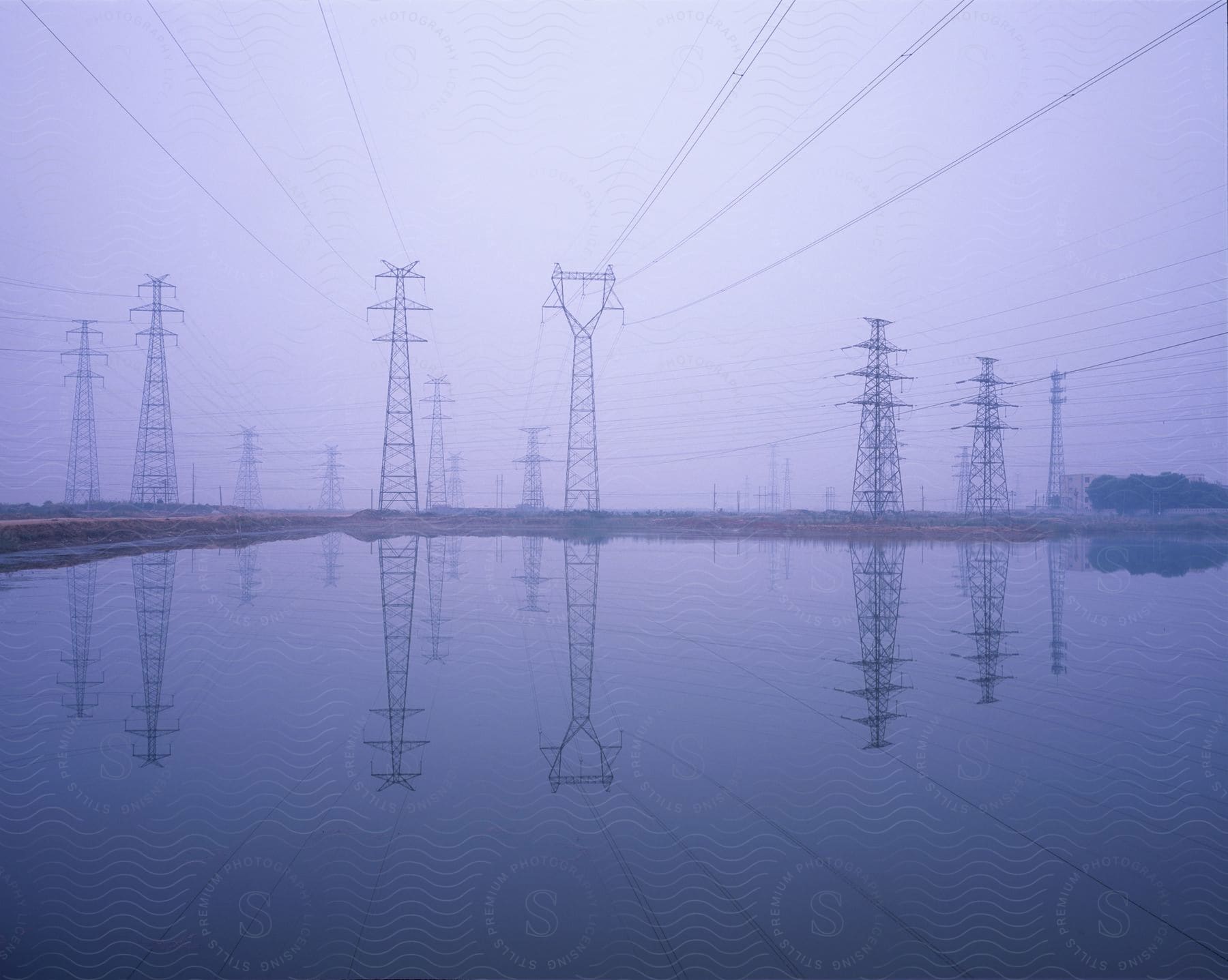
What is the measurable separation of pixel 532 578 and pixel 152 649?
8603 millimetres

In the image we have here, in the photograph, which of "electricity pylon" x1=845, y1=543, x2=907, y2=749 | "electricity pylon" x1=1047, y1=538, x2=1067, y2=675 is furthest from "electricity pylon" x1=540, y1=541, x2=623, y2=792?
"electricity pylon" x1=1047, y1=538, x2=1067, y2=675

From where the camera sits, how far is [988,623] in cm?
1092

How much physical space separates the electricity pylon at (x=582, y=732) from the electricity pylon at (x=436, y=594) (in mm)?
1581

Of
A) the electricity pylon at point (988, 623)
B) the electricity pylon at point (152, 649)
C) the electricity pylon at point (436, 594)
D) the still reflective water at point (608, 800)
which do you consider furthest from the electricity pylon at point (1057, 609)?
the electricity pylon at point (152, 649)

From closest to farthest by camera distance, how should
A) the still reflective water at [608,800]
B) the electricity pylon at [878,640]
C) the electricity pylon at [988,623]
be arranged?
the still reflective water at [608,800] < the electricity pylon at [878,640] < the electricity pylon at [988,623]

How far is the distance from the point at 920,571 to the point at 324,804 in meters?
16.3

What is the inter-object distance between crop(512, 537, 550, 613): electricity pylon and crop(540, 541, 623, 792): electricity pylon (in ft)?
1.90

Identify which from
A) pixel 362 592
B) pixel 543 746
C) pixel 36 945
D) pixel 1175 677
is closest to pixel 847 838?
pixel 543 746

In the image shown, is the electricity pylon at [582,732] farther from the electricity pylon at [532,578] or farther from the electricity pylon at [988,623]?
the electricity pylon at [988,623]

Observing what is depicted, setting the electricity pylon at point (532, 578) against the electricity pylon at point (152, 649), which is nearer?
the electricity pylon at point (152, 649)

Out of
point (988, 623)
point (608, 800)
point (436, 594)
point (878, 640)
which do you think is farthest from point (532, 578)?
point (608, 800)

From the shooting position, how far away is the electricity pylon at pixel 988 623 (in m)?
7.75

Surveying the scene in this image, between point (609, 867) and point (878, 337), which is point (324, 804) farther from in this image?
point (878, 337)

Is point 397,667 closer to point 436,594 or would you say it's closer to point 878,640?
point 436,594
